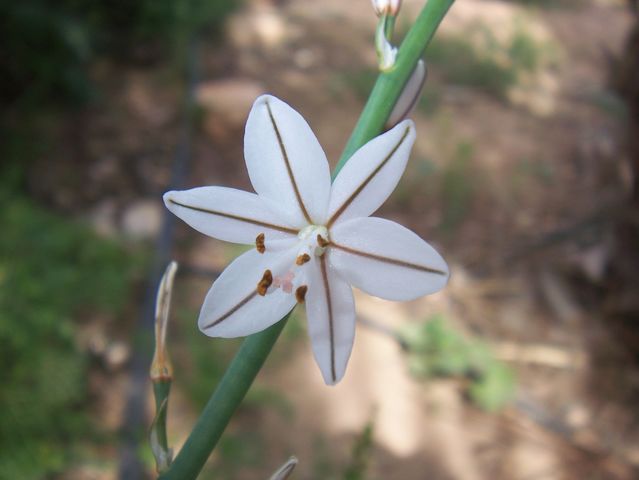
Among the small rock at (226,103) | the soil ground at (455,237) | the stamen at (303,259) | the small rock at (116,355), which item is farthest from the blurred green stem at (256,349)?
the small rock at (226,103)

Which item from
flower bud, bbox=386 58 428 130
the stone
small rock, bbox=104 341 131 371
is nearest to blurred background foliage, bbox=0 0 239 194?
the stone

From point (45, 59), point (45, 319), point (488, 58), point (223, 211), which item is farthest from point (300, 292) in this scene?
point (488, 58)

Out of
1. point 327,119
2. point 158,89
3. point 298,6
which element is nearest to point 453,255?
point 327,119

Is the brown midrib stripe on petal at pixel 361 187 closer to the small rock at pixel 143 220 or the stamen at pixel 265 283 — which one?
the stamen at pixel 265 283

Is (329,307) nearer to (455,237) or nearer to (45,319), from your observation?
(45,319)

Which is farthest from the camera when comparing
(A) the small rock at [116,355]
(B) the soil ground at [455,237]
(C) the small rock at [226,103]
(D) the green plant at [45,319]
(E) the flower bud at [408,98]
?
(C) the small rock at [226,103]

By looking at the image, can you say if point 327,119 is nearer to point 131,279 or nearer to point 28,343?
point 131,279
